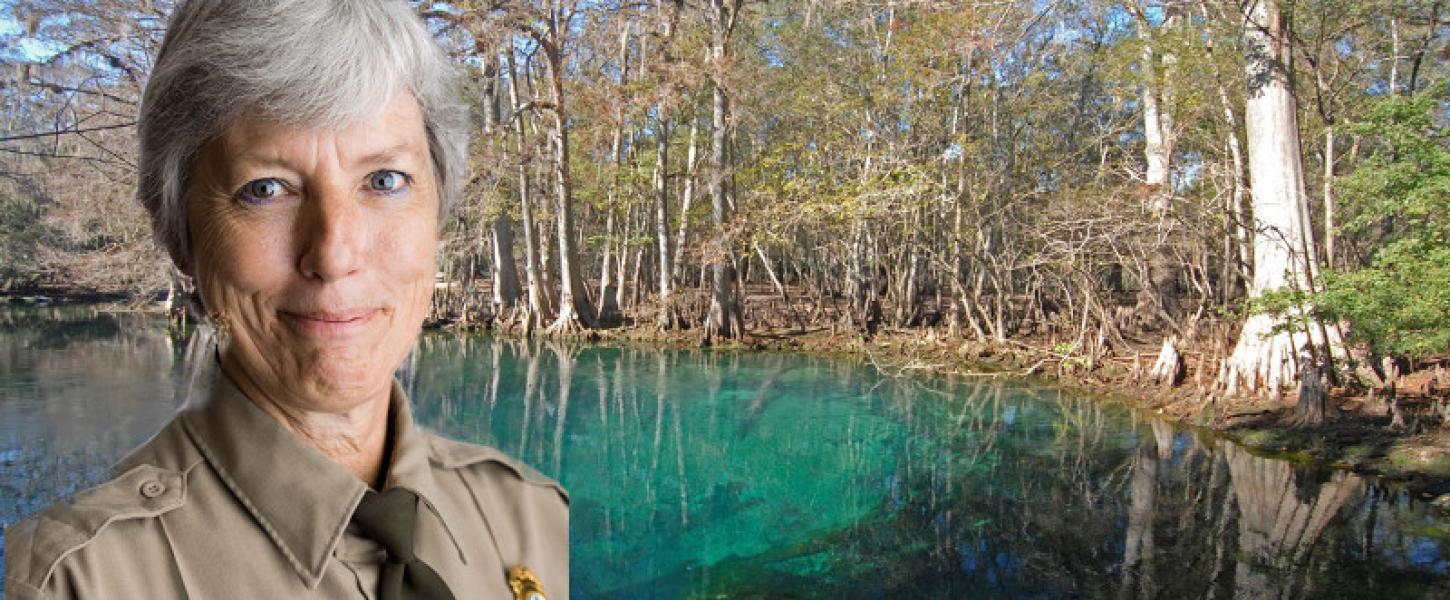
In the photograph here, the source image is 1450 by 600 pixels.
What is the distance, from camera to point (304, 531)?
84 centimetres

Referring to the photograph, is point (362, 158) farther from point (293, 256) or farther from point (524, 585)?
point (524, 585)

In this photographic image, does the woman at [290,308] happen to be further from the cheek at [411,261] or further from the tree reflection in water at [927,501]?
the tree reflection in water at [927,501]

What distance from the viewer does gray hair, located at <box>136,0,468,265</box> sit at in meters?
0.88

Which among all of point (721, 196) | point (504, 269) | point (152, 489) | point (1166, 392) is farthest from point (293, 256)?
point (504, 269)

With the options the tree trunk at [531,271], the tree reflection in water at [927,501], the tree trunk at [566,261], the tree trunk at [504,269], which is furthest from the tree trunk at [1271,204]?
the tree trunk at [504,269]

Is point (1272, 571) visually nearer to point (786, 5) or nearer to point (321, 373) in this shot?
Result: point (321, 373)

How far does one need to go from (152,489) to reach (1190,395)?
11.0 m

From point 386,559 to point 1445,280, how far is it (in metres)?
7.98

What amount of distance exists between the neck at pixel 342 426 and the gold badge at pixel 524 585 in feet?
0.71

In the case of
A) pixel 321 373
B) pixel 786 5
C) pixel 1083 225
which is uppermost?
pixel 786 5

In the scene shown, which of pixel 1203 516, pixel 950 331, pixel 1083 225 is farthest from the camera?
pixel 950 331

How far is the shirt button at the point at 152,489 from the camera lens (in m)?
0.77

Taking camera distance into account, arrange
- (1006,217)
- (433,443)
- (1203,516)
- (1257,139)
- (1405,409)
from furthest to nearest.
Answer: (1006,217) < (1257,139) < (1405,409) < (1203,516) < (433,443)

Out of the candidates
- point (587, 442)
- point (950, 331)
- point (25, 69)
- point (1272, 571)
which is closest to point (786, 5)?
point (950, 331)
